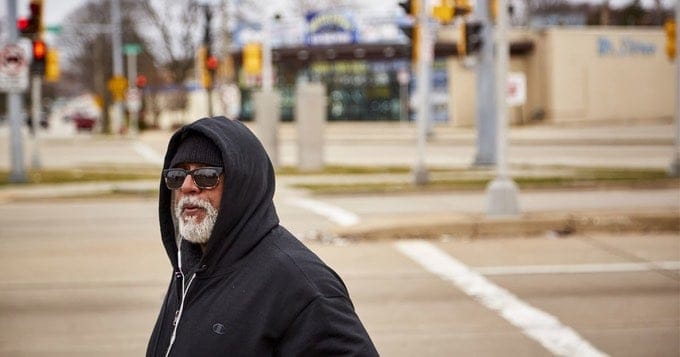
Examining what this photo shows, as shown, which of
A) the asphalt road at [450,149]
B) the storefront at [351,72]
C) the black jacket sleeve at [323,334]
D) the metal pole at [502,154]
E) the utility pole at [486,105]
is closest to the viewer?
the black jacket sleeve at [323,334]

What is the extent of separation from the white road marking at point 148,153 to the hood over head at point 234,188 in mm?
27988

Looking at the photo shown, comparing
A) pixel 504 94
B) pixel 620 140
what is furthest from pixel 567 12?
pixel 504 94

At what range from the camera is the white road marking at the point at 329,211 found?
15414mm

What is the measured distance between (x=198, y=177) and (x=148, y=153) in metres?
35.6

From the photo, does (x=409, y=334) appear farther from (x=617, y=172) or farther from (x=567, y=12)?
(x=567, y=12)

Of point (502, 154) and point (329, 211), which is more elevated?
point (502, 154)

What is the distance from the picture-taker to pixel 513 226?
13.3 meters

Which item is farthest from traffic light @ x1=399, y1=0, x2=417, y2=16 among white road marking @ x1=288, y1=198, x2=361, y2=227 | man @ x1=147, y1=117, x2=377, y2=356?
man @ x1=147, y1=117, x2=377, y2=356

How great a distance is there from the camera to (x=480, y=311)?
8656 millimetres

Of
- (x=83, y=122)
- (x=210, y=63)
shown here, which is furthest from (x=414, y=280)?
(x=83, y=122)

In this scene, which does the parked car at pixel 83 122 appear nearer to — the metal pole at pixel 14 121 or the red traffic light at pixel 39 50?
the red traffic light at pixel 39 50

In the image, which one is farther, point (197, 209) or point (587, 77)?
point (587, 77)

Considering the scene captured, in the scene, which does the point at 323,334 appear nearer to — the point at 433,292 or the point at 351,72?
the point at 433,292

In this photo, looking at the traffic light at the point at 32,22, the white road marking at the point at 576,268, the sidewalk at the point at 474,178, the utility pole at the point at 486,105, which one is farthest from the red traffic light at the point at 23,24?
the white road marking at the point at 576,268
